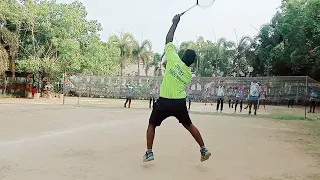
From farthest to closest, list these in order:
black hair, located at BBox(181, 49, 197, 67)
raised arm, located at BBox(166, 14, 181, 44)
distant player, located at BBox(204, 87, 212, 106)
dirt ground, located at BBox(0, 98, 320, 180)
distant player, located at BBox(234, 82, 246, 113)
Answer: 1. distant player, located at BBox(204, 87, 212, 106)
2. distant player, located at BBox(234, 82, 246, 113)
3. raised arm, located at BBox(166, 14, 181, 44)
4. black hair, located at BBox(181, 49, 197, 67)
5. dirt ground, located at BBox(0, 98, 320, 180)

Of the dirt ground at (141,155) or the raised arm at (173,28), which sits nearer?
the dirt ground at (141,155)

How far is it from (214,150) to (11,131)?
187 inches

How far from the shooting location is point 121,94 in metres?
33.0

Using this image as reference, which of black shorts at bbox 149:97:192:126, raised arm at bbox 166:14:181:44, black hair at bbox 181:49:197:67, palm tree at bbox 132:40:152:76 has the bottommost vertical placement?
black shorts at bbox 149:97:192:126

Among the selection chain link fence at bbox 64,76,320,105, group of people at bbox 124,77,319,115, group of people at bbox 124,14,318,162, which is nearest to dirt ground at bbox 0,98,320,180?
group of people at bbox 124,14,318,162

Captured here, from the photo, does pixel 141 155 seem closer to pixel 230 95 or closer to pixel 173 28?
pixel 173 28

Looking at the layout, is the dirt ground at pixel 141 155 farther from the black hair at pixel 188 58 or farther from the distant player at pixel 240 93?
the distant player at pixel 240 93

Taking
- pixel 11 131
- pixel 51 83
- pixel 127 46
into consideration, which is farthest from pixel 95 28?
pixel 11 131

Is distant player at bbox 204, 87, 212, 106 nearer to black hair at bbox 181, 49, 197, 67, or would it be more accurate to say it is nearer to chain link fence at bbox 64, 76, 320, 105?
chain link fence at bbox 64, 76, 320, 105

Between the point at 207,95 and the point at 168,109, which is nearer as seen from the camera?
the point at 168,109

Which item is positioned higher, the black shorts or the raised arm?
the raised arm

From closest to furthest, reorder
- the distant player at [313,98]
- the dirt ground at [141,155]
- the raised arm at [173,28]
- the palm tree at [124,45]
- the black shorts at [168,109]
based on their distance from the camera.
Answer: the dirt ground at [141,155] → the black shorts at [168,109] → the raised arm at [173,28] → the distant player at [313,98] → the palm tree at [124,45]

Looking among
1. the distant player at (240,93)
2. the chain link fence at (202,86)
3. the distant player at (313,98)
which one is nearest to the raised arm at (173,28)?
the distant player at (240,93)

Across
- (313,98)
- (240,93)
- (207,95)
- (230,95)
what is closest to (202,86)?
(207,95)
